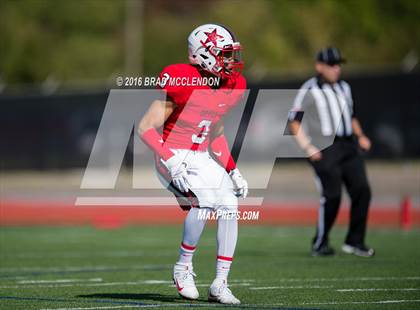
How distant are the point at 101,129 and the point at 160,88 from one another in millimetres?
15459

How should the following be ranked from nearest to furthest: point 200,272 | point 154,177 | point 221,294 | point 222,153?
point 221,294, point 222,153, point 200,272, point 154,177

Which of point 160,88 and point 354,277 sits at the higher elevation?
point 160,88

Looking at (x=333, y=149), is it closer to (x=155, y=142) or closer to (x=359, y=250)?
(x=359, y=250)

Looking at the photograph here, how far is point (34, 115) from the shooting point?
22.3 m

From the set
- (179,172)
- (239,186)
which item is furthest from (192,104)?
(239,186)

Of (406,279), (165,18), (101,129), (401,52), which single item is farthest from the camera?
(165,18)

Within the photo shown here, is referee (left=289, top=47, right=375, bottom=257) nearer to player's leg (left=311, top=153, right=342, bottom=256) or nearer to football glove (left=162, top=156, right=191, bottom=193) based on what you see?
player's leg (left=311, top=153, right=342, bottom=256)

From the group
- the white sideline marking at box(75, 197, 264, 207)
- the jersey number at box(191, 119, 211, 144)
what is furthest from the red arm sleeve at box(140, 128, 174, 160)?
the white sideline marking at box(75, 197, 264, 207)

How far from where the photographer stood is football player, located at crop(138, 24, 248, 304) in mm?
6340

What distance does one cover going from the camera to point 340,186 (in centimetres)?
956

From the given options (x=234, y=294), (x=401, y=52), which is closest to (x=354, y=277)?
(x=234, y=294)

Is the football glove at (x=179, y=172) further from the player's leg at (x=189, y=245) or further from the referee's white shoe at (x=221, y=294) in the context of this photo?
the referee's white shoe at (x=221, y=294)

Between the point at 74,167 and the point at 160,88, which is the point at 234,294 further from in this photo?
the point at 74,167

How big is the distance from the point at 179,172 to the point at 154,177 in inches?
587
